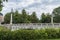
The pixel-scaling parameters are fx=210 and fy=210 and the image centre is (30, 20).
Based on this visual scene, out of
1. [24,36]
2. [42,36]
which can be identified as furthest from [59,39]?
[24,36]

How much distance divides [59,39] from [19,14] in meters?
59.8

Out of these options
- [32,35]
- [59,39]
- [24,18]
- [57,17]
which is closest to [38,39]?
[32,35]

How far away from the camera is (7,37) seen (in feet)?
61.2

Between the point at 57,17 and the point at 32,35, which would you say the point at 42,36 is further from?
the point at 57,17

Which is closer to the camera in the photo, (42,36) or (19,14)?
(42,36)

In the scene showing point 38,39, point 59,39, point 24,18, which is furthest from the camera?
point 24,18

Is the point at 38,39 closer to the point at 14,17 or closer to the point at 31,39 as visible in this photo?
the point at 31,39

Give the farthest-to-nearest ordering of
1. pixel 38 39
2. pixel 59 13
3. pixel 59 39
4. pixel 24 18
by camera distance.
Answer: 1. pixel 59 13
2. pixel 24 18
3. pixel 59 39
4. pixel 38 39

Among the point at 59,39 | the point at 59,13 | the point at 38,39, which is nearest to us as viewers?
the point at 38,39

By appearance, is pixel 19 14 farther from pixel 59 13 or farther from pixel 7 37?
pixel 7 37

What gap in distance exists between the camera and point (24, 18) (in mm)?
80500

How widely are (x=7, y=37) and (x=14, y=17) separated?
62725mm

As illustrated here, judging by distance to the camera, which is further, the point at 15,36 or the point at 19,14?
the point at 19,14

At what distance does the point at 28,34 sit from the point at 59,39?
573 cm
